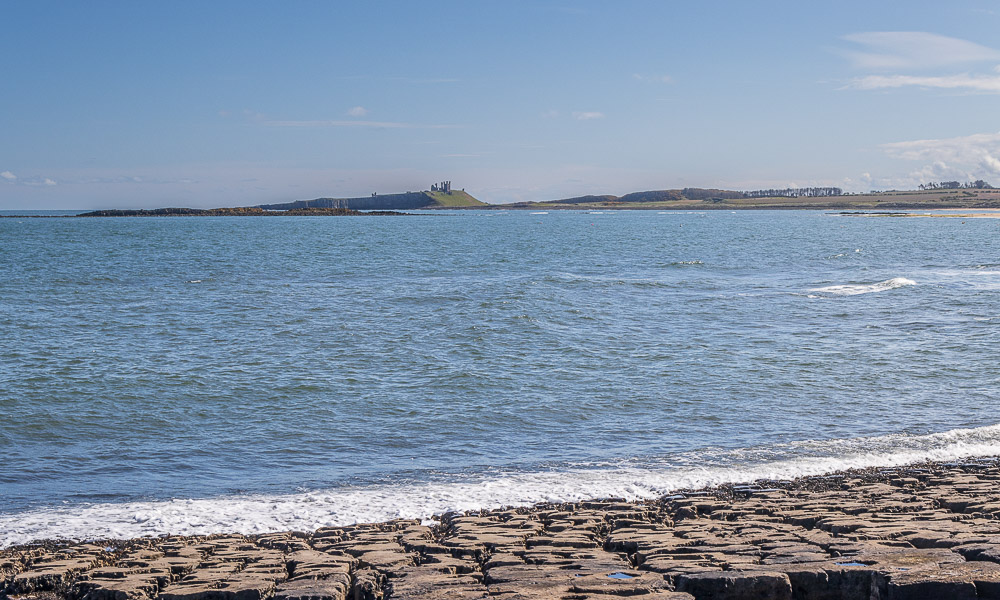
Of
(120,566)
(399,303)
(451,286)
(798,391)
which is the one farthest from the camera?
(451,286)

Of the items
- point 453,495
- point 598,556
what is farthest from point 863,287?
point 598,556

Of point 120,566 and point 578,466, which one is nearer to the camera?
point 120,566

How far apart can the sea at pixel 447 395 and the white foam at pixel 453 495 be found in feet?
0.19

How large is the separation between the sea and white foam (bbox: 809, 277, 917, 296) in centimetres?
37

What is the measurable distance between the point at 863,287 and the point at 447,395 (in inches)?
1258

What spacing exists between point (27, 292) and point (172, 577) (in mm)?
41367

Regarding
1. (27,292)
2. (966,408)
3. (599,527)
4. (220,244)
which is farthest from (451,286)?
(220,244)

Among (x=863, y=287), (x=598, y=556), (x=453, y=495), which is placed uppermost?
(x=863, y=287)

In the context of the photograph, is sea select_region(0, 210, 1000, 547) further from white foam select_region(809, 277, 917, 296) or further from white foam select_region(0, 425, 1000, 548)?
white foam select_region(809, 277, 917, 296)

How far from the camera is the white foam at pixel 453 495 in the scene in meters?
12.3

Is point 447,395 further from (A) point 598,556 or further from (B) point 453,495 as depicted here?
(A) point 598,556

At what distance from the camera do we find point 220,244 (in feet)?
310

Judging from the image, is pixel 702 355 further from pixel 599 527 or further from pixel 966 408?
pixel 599 527

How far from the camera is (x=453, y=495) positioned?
45.0 feet
